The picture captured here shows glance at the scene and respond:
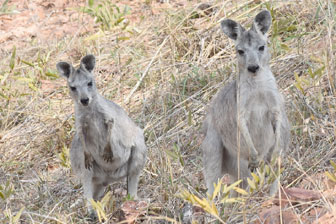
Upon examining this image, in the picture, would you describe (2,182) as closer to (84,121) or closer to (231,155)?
→ (84,121)

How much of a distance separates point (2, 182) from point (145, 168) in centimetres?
146

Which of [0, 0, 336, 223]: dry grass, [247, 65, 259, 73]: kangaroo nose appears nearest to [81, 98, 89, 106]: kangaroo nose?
[0, 0, 336, 223]: dry grass

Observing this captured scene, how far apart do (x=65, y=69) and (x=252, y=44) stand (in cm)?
187

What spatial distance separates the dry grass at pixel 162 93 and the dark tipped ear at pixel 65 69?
80cm

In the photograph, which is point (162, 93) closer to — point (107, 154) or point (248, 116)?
point (107, 154)

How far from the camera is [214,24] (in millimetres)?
7859

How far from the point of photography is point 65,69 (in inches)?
233

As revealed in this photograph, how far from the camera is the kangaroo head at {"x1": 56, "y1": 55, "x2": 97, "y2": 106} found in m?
5.61

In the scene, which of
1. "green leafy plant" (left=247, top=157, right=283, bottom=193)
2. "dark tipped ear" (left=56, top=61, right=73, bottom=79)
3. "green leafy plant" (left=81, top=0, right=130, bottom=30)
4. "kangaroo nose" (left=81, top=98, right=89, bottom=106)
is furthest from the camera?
"green leafy plant" (left=81, top=0, right=130, bottom=30)

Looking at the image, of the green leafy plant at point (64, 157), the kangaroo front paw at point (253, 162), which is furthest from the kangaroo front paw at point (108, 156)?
the kangaroo front paw at point (253, 162)

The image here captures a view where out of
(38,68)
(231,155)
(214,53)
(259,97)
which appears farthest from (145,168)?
(38,68)

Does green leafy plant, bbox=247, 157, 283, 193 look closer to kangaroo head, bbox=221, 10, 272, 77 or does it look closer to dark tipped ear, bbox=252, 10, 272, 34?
kangaroo head, bbox=221, 10, 272, 77

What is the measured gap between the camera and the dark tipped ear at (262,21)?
515cm

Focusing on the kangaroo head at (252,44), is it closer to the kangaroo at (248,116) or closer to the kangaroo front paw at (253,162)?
the kangaroo at (248,116)
